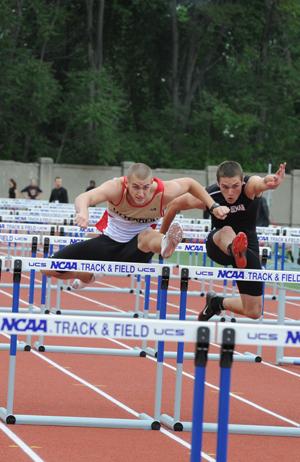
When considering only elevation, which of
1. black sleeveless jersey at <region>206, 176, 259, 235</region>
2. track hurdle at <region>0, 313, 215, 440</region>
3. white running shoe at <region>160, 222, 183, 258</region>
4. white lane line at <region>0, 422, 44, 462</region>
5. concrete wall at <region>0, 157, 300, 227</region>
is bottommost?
white lane line at <region>0, 422, 44, 462</region>

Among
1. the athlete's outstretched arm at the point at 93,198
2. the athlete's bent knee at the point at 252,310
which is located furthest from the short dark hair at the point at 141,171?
the athlete's bent knee at the point at 252,310

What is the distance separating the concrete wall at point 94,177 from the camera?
46875 mm

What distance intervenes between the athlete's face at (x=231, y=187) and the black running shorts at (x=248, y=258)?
1.42 feet

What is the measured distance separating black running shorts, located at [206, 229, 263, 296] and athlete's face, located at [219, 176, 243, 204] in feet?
1.42

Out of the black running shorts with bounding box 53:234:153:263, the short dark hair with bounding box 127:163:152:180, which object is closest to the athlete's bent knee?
the black running shorts with bounding box 53:234:153:263

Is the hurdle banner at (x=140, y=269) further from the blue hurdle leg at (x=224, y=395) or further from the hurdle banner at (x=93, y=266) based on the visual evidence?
the blue hurdle leg at (x=224, y=395)

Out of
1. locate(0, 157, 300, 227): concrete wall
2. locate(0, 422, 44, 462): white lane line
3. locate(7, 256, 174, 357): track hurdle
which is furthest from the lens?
locate(0, 157, 300, 227): concrete wall

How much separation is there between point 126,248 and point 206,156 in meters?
43.5

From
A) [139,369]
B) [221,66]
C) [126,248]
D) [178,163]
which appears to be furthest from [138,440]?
[221,66]

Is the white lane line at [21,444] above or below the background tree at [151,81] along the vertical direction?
below

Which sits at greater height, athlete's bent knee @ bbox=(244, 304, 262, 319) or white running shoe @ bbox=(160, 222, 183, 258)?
white running shoe @ bbox=(160, 222, 183, 258)

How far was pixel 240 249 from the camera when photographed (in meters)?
10.0

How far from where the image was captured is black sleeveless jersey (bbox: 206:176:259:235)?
10367 mm

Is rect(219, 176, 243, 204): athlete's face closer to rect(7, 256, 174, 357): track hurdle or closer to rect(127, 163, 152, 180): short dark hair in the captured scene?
rect(127, 163, 152, 180): short dark hair
